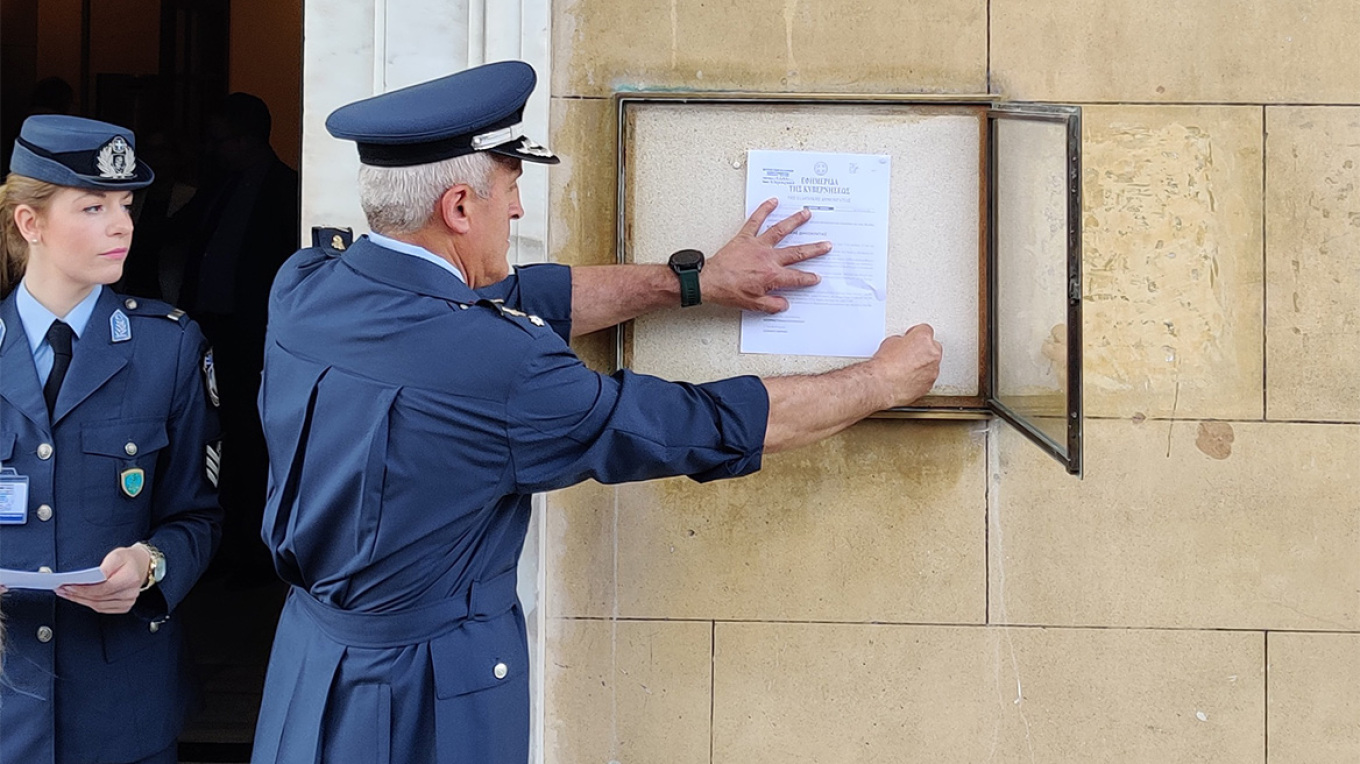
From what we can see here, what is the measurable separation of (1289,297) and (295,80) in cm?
446

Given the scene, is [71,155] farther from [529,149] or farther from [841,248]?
[841,248]

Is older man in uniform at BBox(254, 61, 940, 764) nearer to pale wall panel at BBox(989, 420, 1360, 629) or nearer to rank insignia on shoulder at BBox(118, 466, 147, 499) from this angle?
rank insignia on shoulder at BBox(118, 466, 147, 499)

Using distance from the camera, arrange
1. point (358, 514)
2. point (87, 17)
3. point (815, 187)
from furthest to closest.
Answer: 1. point (87, 17)
2. point (815, 187)
3. point (358, 514)

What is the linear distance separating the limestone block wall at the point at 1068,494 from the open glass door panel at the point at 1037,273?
226mm

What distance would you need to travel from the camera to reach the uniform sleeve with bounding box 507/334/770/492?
6.56 ft

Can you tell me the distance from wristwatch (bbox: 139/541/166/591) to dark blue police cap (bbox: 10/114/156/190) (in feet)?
2.36

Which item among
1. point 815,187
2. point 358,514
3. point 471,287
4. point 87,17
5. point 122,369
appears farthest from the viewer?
point 87,17

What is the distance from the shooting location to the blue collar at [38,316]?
242 centimetres

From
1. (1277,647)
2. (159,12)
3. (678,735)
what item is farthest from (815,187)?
(159,12)

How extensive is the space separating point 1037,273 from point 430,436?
122 centimetres

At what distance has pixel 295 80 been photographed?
5.70 m

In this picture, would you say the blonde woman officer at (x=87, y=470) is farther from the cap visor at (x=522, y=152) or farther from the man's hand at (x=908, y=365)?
the man's hand at (x=908, y=365)

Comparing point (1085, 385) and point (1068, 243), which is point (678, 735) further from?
point (1068, 243)

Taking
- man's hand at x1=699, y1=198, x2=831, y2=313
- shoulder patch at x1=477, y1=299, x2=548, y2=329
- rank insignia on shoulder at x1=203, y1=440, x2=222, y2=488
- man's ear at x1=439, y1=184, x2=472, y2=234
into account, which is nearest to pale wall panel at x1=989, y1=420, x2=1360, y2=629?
man's hand at x1=699, y1=198, x2=831, y2=313
